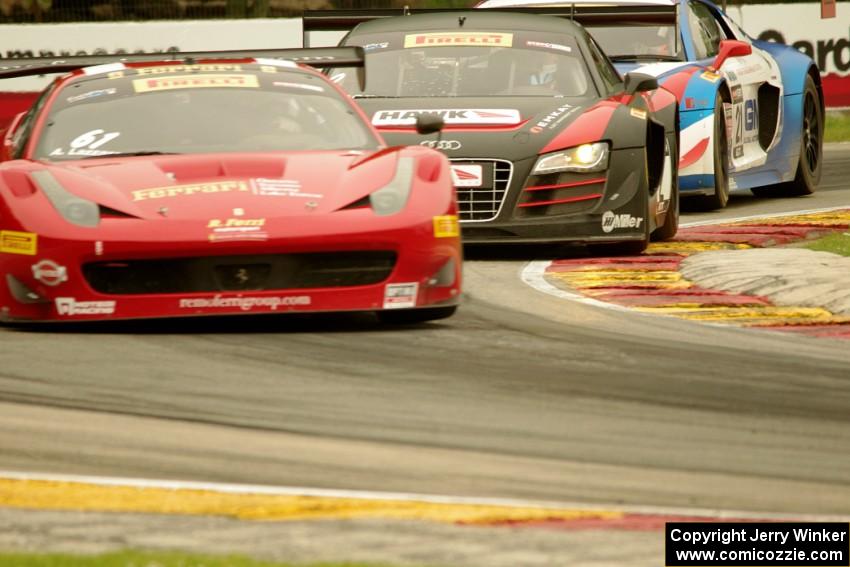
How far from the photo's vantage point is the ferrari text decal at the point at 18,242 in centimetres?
718

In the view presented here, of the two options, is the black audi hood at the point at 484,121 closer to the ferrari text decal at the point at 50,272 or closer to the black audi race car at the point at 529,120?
the black audi race car at the point at 529,120

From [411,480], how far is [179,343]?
7.56 ft

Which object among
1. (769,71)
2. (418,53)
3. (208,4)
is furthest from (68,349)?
(208,4)

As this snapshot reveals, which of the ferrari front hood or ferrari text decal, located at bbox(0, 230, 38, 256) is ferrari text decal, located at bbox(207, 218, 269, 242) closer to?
the ferrari front hood

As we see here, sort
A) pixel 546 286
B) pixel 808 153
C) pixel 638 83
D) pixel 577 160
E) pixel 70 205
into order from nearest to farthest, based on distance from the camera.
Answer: pixel 70 205 < pixel 546 286 < pixel 577 160 < pixel 638 83 < pixel 808 153

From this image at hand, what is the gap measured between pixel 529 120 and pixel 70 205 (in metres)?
3.42

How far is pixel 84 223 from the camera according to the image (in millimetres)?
7195

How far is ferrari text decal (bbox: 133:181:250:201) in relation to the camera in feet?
24.2

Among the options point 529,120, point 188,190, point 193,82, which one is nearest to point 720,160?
point 529,120

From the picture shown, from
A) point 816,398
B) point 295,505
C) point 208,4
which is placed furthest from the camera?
point 208,4

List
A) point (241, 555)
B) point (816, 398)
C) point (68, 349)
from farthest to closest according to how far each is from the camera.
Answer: point (68, 349)
point (816, 398)
point (241, 555)

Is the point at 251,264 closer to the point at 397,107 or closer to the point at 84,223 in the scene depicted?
the point at 84,223

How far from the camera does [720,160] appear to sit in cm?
1255

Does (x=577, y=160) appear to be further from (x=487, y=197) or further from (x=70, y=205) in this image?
(x=70, y=205)
